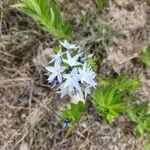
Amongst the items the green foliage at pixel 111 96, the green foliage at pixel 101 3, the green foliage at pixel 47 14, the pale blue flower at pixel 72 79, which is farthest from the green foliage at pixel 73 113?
the green foliage at pixel 101 3

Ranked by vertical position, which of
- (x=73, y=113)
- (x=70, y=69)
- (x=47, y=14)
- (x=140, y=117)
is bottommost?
(x=140, y=117)

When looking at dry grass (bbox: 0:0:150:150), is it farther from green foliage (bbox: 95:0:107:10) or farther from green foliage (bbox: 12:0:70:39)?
green foliage (bbox: 12:0:70:39)

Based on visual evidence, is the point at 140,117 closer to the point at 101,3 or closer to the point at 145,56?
the point at 145,56

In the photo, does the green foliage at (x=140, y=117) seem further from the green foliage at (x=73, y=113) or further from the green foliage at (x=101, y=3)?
the green foliage at (x=101, y=3)

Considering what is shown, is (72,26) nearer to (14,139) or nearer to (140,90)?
(140,90)

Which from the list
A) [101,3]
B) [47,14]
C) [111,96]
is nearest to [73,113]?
[111,96]

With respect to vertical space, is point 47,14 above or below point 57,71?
above

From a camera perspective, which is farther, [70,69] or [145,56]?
[145,56]

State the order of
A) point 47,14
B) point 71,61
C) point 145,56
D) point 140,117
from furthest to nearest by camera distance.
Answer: point 145,56, point 140,117, point 47,14, point 71,61
